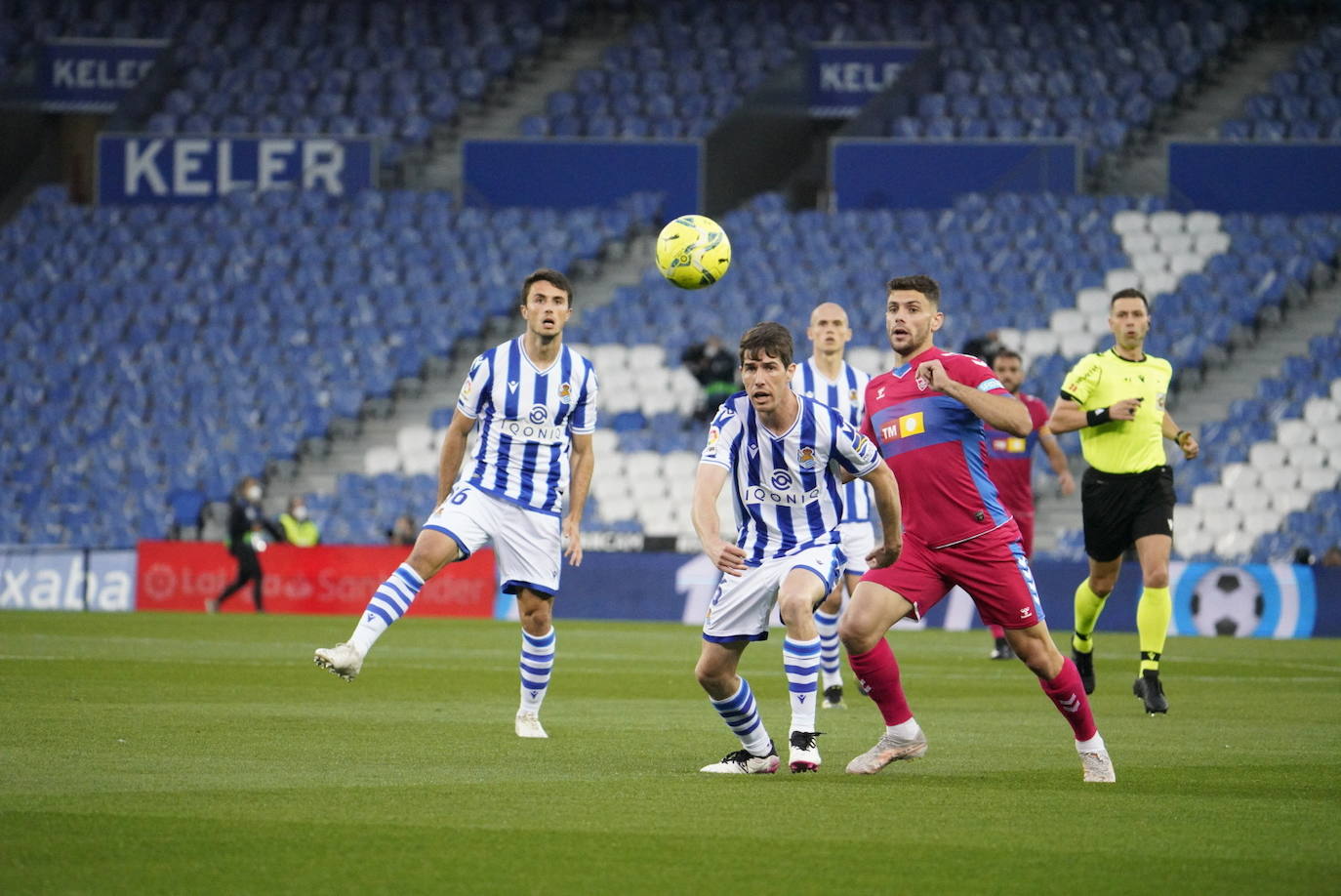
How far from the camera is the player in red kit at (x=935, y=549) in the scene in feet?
26.2

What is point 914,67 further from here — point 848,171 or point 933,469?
point 933,469

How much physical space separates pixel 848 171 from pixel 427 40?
8.58m

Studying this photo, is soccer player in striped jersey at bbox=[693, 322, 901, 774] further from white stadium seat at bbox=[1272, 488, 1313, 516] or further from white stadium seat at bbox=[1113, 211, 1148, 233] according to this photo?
white stadium seat at bbox=[1113, 211, 1148, 233]

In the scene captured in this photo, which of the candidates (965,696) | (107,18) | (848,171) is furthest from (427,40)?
(965,696)

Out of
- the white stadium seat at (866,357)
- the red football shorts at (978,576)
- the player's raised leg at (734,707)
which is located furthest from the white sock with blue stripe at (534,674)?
the white stadium seat at (866,357)

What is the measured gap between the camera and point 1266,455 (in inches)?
944

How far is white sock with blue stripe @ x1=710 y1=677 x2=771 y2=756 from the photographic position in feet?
26.8

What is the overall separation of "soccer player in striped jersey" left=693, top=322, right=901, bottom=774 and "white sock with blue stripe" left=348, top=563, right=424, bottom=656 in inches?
71.0

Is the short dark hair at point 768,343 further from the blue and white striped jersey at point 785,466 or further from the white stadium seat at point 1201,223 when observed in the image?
the white stadium seat at point 1201,223

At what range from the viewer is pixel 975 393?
7844 mm

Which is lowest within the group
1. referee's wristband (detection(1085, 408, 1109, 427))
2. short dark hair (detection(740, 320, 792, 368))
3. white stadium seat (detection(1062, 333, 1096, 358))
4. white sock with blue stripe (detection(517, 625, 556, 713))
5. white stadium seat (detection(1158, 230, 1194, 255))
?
white sock with blue stripe (detection(517, 625, 556, 713))

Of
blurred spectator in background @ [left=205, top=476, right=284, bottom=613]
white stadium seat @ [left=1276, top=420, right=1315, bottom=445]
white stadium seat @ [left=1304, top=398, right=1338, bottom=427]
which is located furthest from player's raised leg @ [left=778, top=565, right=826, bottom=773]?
white stadium seat @ [left=1304, top=398, right=1338, bottom=427]

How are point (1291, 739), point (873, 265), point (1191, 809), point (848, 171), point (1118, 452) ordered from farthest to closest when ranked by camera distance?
point (848, 171)
point (873, 265)
point (1118, 452)
point (1291, 739)
point (1191, 809)

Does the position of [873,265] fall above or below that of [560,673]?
above
